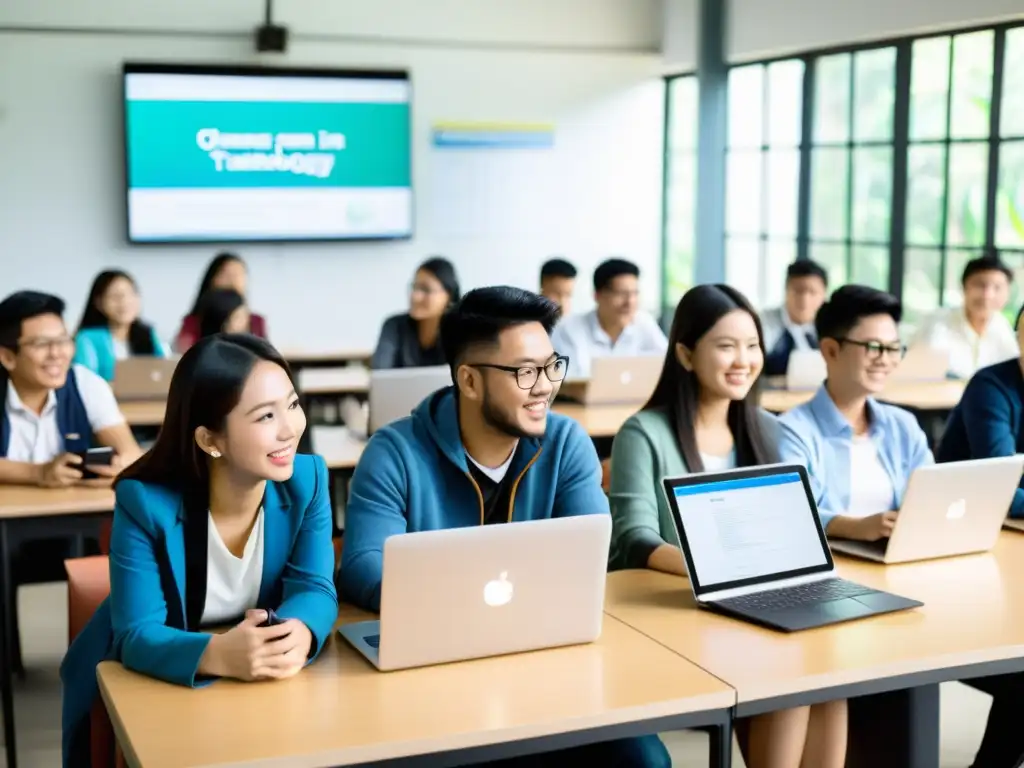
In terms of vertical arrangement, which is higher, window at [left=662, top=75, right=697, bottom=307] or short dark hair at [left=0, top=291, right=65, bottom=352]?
window at [left=662, top=75, right=697, bottom=307]

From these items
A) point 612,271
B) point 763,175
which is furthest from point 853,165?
point 612,271

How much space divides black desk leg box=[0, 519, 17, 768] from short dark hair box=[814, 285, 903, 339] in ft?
6.86

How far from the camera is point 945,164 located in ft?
22.2

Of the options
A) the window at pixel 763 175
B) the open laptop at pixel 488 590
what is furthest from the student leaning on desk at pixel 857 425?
the window at pixel 763 175

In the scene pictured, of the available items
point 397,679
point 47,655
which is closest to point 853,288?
point 397,679

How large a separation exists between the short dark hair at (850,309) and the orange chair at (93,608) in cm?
173

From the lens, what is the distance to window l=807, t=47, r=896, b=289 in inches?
283

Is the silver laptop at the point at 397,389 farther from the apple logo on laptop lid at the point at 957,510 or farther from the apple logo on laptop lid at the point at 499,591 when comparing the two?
the apple logo on laptop lid at the point at 499,591

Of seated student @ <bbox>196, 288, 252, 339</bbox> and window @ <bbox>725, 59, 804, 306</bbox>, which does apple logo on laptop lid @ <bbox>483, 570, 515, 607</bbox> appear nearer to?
seated student @ <bbox>196, 288, 252, 339</bbox>

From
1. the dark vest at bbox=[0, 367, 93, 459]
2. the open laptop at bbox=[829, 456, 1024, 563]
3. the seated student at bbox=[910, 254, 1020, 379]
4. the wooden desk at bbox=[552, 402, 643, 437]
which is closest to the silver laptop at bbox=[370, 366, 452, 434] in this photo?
the wooden desk at bbox=[552, 402, 643, 437]

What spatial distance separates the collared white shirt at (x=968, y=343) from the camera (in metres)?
6.02

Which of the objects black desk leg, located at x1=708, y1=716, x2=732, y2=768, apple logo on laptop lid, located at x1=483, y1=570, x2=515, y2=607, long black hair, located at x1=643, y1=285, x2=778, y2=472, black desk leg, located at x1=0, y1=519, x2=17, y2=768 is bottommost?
black desk leg, located at x1=0, y1=519, x2=17, y2=768

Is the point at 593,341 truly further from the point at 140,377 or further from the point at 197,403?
the point at 197,403

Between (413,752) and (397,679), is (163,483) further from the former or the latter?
(413,752)
